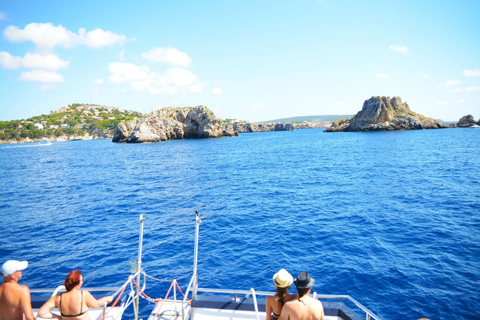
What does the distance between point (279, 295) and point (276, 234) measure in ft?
46.8

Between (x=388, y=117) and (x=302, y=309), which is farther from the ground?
(x=388, y=117)

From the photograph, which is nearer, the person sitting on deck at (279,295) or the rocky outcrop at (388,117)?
the person sitting on deck at (279,295)

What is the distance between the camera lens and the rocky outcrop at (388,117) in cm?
14312

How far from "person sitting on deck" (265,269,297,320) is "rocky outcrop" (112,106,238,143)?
127130mm

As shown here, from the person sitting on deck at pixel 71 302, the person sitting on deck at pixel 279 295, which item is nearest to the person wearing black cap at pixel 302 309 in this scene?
the person sitting on deck at pixel 279 295

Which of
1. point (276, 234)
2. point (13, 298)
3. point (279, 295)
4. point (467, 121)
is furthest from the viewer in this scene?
point (467, 121)

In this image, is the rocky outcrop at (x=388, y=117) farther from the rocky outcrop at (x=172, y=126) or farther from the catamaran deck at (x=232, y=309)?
the catamaran deck at (x=232, y=309)

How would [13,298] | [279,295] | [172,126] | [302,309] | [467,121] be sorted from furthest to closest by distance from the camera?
[467,121] → [172,126] → [13,298] → [279,295] → [302,309]

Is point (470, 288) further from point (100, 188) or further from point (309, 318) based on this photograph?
point (100, 188)

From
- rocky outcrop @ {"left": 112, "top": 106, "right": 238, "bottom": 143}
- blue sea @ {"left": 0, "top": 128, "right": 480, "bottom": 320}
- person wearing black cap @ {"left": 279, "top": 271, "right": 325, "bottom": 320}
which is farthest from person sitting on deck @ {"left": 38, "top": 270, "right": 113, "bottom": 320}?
rocky outcrop @ {"left": 112, "top": 106, "right": 238, "bottom": 143}

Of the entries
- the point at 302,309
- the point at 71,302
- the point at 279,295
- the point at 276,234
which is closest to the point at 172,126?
the point at 276,234

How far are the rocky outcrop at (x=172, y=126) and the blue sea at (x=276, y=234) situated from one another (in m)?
89.7

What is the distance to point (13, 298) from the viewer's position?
5582 millimetres

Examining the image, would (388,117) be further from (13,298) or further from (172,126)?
(13,298)
